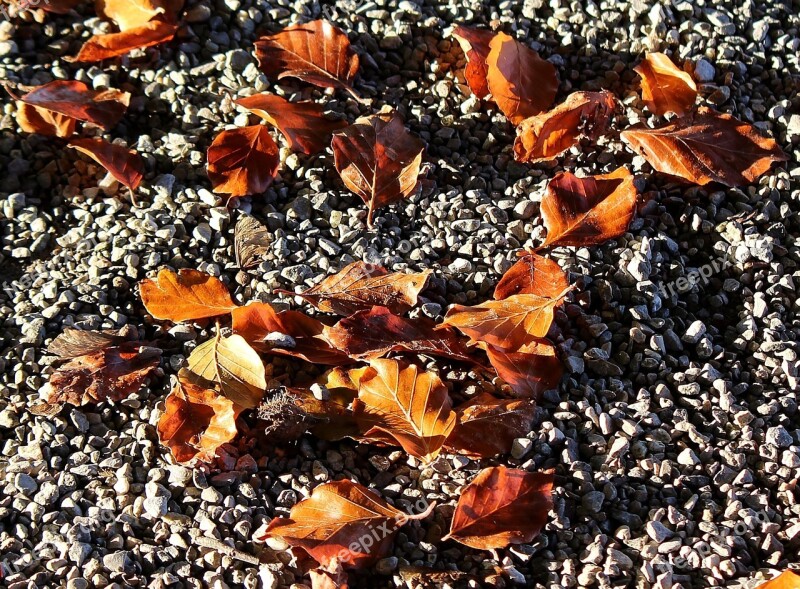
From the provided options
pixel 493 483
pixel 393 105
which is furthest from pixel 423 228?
pixel 493 483

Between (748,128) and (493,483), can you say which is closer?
(493,483)

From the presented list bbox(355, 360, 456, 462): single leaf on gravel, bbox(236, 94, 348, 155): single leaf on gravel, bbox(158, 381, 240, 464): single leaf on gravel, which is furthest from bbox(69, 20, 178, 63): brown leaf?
bbox(355, 360, 456, 462): single leaf on gravel

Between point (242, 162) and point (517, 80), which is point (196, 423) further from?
point (517, 80)

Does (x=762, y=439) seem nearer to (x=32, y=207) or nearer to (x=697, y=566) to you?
(x=697, y=566)

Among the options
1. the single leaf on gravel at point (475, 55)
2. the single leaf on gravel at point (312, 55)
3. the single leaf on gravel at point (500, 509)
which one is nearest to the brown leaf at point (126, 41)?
the single leaf on gravel at point (312, 55)

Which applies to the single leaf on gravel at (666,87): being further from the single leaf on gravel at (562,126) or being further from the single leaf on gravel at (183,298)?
the single leaf on gravel at (183,298)

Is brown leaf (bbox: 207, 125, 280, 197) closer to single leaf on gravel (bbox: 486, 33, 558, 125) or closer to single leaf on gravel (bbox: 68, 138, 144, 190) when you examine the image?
single leaf on gravel (bbox: 68, 138, 144, 190)

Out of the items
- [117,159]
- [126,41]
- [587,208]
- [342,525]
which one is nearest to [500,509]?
[342,525]
